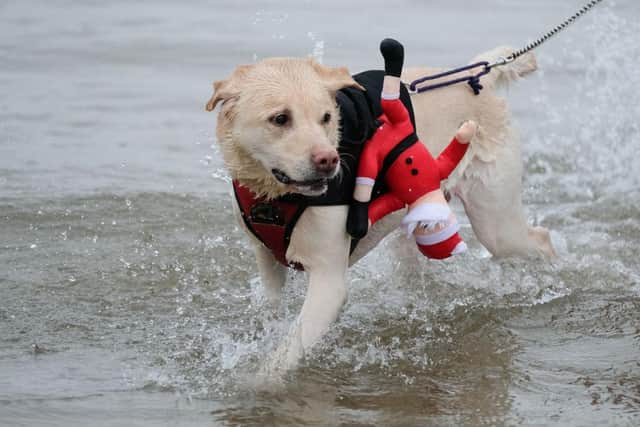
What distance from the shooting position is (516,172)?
17.4 feet

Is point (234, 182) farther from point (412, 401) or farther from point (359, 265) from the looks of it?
point (359, 265)

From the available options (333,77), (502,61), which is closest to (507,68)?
(502,61)

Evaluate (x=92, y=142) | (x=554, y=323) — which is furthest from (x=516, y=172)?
(x=92, y=142)

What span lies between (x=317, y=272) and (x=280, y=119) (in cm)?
74

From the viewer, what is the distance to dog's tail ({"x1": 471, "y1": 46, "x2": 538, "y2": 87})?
550 centimetres

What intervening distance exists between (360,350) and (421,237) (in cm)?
62

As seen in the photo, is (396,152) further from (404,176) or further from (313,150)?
(313,150)

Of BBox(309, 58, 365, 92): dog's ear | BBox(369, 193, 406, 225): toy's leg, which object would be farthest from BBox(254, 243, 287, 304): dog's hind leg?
BBox(309, 58, 365, 92): dog's ear

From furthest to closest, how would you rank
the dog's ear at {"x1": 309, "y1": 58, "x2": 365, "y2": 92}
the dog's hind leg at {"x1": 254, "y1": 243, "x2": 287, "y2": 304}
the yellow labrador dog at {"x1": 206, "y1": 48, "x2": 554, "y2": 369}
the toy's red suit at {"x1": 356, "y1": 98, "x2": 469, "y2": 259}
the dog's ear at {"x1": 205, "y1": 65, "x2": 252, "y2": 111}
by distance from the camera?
the dog's hind leg at {"x1": 254, "y1": 243, "x2": 287, "y2": 304} < the toy's red suit at {"x1": 356, "y1": 98, "x2": 469, "y2": 259} < the dog's ear at {"x1": 309, "y1": 58, "x2": 365, "y2": 92} < the dog's ear at {"x1": 205, "y1": 65, "x2": 252, "y2": 111} < the yellow labrador dog at {"x1": 206, "y1": 48, "x2": 554, "y2": 369}

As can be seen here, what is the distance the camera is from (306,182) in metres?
3.96

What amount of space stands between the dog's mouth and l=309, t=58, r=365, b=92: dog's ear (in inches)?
17.6

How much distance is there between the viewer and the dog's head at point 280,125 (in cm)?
393

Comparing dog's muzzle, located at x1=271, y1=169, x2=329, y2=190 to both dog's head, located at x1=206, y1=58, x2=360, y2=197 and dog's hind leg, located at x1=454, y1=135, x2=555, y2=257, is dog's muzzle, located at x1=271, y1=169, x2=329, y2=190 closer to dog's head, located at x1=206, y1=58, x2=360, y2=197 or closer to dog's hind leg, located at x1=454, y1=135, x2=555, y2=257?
dog's head, located at x1=206, y1=58, x2=360, y2=197

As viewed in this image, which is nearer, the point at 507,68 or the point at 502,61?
the point at 502,61
